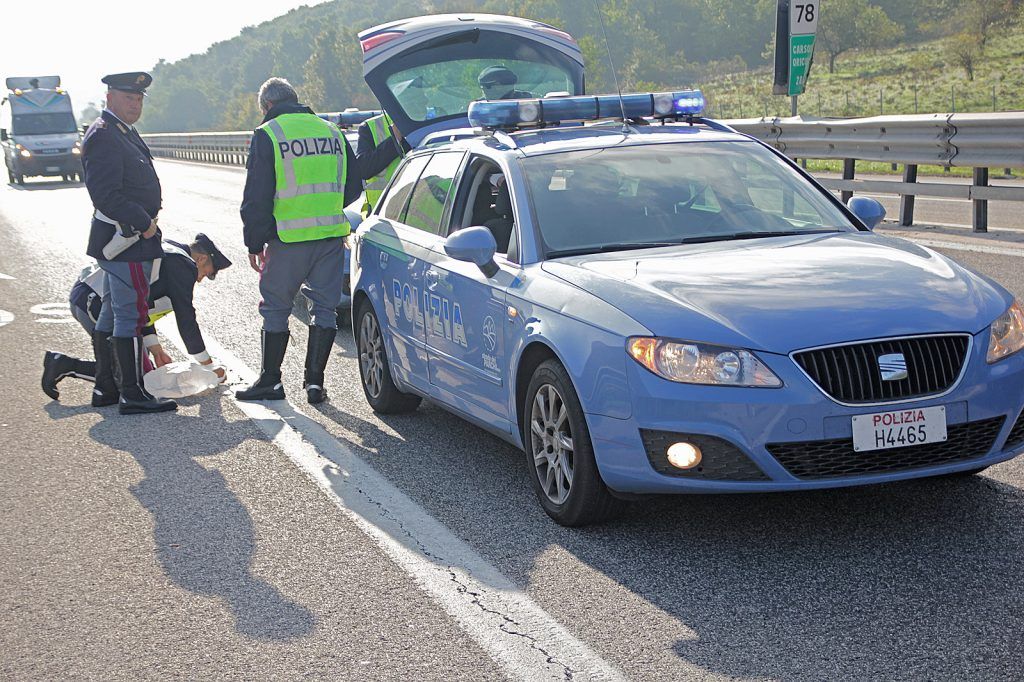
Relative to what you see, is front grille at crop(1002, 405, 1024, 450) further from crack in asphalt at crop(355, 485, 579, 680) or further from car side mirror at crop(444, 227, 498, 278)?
car side mirror at crop(444, 227, 498, 278)

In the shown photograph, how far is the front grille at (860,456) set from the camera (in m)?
4.57

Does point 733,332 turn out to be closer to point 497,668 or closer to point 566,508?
point 566,508

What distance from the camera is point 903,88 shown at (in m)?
80.0

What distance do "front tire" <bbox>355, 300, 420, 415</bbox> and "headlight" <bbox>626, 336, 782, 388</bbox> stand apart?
2813mm

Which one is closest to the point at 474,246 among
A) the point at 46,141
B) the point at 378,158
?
the point at 378,158

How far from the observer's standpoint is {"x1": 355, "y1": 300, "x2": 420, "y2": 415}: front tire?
7.41 m

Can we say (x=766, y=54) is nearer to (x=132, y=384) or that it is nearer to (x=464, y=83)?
(x=464, y=83)

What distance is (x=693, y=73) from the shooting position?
160 metres

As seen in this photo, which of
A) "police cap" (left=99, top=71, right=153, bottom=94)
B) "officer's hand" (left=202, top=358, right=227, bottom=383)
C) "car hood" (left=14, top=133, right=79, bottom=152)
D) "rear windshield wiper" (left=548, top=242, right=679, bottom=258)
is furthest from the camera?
"car hood" (left=14, top=133, right=79, bottom=152)

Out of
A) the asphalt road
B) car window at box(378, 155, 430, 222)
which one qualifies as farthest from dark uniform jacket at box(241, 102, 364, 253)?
the asphalt road

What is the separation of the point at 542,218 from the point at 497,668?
8.08 ft

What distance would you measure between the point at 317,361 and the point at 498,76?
431 centimetres

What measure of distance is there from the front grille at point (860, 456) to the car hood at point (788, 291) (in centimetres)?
33

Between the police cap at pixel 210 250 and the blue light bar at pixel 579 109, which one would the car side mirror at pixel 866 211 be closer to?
the blue light bar at pixel 579 109
